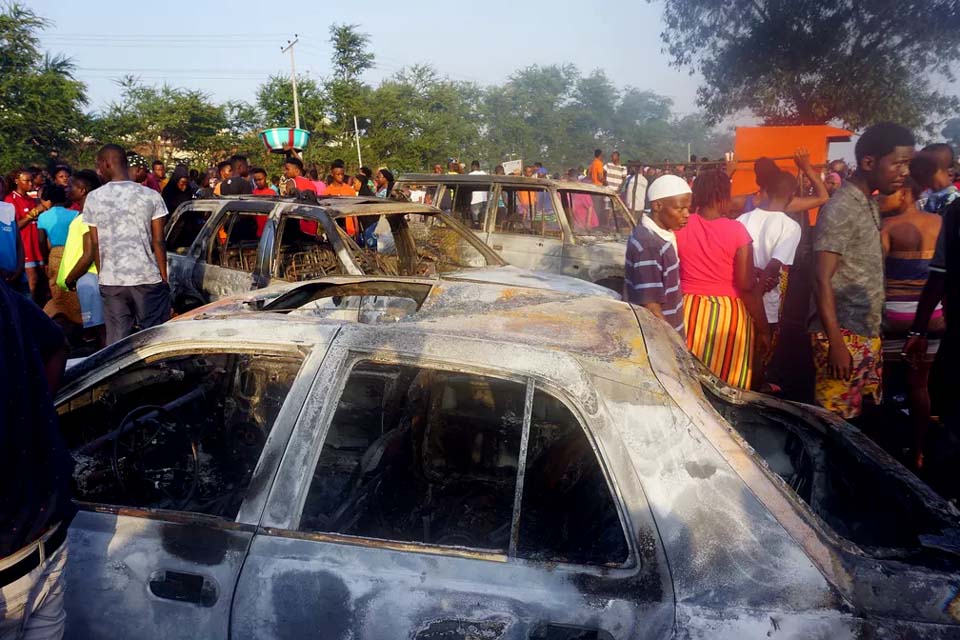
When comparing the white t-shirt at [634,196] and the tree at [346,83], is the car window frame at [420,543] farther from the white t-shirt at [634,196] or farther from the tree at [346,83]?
the tree at [346,83]

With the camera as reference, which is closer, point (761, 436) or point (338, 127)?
point (761, 436)

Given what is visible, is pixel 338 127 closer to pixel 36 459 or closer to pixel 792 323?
pixel 792 323

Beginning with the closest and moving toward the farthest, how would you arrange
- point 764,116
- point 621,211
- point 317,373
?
point 317,373 < point 621,211 < point 764,116

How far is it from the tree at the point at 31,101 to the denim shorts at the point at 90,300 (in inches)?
854

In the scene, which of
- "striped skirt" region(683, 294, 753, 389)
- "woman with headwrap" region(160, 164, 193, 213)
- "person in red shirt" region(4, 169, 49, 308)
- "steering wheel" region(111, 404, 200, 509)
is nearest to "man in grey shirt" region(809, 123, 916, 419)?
"striped skirt" region(683, 294, 753, 389)

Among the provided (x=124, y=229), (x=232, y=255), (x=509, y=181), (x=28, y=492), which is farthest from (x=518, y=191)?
A: (x=28, y=492)

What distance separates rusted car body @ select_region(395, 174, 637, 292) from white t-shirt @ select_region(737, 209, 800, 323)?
8.80 ft

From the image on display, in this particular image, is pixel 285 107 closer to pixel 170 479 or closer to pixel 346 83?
pixel 346 83

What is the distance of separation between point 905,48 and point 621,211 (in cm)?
1934

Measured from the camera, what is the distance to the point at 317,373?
178 cm

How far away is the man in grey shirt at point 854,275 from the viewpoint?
3.13m

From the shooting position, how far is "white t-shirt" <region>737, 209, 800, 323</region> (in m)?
4.29

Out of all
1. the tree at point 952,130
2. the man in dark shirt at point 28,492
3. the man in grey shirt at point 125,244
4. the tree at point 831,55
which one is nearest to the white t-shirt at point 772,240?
the man in dark shirt at point 28,492

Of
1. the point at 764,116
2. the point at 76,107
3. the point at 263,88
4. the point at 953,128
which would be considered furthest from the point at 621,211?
the point at 263,88
